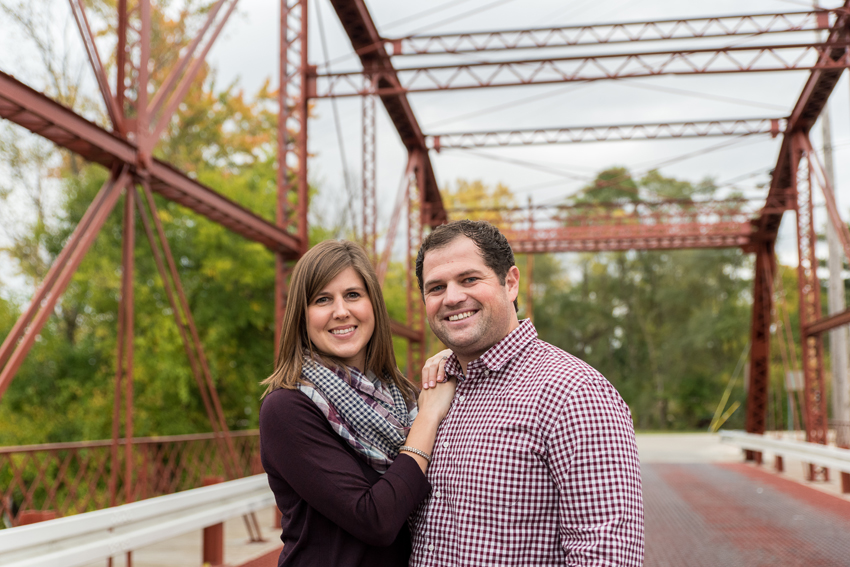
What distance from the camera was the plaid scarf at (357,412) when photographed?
7.80ft

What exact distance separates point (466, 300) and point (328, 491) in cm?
68

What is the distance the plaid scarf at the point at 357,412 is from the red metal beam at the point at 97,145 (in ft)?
10.6

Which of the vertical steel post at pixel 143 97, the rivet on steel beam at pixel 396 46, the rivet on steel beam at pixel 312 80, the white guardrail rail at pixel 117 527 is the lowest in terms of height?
the white guardrail rail at pixel 117 527

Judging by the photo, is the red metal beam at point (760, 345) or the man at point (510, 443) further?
the red metal beam at point (760, 345)

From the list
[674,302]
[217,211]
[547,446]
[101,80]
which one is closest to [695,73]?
[217,211]

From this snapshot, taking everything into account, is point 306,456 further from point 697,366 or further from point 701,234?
point 697,366

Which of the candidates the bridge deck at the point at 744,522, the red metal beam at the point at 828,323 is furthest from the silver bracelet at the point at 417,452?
the red metal beam at the point at 828,323

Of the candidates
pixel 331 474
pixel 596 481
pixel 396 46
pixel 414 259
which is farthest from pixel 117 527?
pixel 414 259

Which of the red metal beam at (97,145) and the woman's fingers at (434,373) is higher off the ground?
the red metal beam at (97,145)

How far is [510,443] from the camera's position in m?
2.14

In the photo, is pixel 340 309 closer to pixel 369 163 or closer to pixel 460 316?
pixel 460 316

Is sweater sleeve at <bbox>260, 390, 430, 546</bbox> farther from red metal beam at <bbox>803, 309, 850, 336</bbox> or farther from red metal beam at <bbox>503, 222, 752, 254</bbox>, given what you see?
red metal beam at <bbox>503, 222, 752, 254</bbox>

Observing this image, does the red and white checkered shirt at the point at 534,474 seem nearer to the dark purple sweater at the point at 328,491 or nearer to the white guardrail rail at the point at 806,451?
the dark purple sweater at the point at 328,491

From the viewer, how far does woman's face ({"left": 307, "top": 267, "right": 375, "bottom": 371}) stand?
2.56 metres
